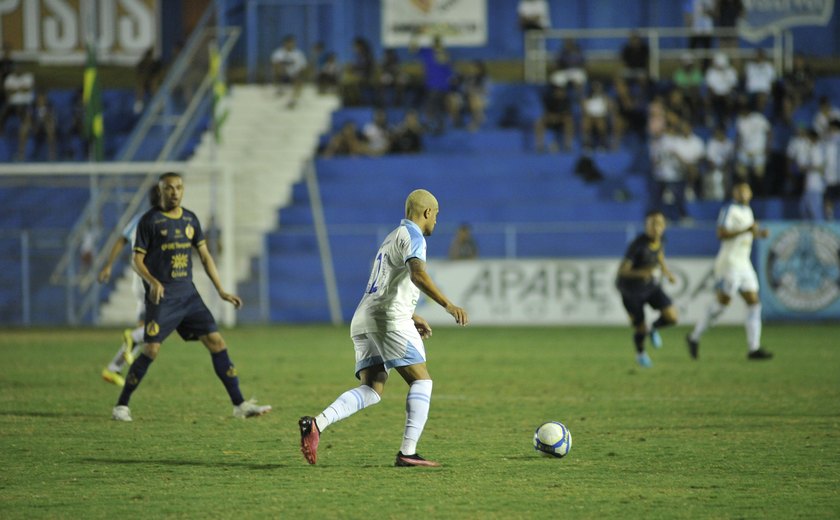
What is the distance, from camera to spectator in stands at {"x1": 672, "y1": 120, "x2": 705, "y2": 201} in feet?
93.5

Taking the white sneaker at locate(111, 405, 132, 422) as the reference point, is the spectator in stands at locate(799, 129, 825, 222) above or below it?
above

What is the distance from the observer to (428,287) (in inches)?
330

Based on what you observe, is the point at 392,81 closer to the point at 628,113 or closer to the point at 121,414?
the point at 628,113

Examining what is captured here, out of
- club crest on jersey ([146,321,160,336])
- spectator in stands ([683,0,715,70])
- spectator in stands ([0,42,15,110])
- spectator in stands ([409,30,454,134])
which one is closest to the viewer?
club crest on jersey ([146,321,160,336])

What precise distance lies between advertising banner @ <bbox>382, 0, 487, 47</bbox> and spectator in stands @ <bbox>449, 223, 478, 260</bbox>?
9206mm

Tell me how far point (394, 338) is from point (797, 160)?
71.1 feet

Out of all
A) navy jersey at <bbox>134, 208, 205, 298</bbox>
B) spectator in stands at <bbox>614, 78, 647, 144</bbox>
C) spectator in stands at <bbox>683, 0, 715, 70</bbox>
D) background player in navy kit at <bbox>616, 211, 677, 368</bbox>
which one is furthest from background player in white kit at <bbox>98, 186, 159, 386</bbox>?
spectator in stands at <bbox>683, 0, 715, 70</bbox>

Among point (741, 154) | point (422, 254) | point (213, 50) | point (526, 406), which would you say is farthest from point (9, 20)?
point (422, 254)

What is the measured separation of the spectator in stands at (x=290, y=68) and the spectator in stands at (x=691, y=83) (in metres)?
9.46

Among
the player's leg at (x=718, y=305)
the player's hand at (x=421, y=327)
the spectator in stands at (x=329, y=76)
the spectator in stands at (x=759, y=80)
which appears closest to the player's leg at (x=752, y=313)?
the player's leg at (x=718, y=305)

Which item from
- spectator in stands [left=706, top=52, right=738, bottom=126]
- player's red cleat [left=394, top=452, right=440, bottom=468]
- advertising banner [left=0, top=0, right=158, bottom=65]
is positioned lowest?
player's red cleat [left=394, top=452, right=440, bottom=468]

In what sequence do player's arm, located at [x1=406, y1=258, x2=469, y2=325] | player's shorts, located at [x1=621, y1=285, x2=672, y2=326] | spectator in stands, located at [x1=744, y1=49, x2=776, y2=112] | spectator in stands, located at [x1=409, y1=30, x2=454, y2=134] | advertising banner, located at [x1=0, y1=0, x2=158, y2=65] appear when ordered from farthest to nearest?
1. advertising banner, located at [x1=0, y1=0, x2=158, y2=65]
2. spectator in stands, located at [x1=409, y1=30, x2=454, y2=134]
3. spectator in stands, located at [x1=744, y1=49, x2=776, y2=112]
4. player's shorts, located at [x1=621, y1=285, x2=672, y2=326]
5. player's arm, located at [x1=406, y1=258, x2=469, y2=325]

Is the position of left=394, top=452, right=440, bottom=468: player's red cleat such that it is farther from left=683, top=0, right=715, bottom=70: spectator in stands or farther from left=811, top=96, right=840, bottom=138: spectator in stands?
left=683, top=0, right=715, bottom=70: spectator in stands

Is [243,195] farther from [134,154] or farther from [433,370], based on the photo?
[433,370]
